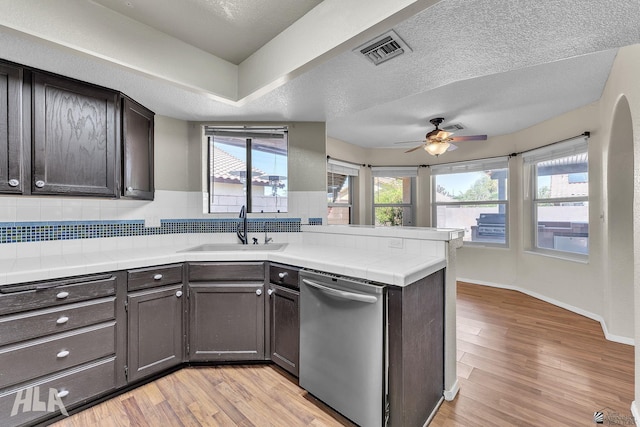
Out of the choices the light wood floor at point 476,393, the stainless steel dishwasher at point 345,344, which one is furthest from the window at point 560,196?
the stainless steel dishwasher at point 345,344

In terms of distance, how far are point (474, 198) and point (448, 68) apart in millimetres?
3499

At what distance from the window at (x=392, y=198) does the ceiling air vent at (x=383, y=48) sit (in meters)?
3.62

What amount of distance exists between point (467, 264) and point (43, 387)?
520cm

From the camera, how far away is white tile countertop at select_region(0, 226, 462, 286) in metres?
1.44

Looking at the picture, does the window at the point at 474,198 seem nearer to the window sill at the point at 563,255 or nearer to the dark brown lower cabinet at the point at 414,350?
the window sill at the point at 563,255

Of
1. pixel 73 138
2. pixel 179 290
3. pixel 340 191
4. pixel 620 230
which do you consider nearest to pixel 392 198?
pixel 340 191

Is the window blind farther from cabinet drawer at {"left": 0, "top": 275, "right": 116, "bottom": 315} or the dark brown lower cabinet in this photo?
cabinet drawer at {"left": 0, "top": 275, "right": 116, "bottom": 315}

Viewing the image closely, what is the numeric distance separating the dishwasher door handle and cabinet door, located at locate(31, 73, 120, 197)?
1.66 metres

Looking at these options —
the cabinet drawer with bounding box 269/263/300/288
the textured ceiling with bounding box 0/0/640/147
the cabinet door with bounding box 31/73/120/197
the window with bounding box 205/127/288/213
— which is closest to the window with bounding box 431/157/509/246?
the textured ceiling with bounding box 0/0/640/147

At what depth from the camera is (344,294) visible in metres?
1.47

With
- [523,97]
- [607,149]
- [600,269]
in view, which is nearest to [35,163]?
[523,97]

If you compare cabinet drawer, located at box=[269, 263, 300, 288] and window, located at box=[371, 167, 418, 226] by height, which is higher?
window, located at box=[371, 167, 418, 226]

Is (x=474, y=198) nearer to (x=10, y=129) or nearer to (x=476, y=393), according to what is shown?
(x=476, y=393)

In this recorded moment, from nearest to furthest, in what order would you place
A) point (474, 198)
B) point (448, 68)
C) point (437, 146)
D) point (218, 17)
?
point (218, 17)
point (448, 68)
point (437, 146)
point (474, 198)
